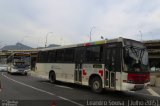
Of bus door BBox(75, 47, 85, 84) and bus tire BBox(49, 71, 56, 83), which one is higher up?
bus door BBox(75, 47, 85, 84)

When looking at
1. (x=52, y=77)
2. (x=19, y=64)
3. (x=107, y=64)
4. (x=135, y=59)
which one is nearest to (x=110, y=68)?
(x=107, y=64)

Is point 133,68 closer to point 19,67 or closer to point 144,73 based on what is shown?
point 144,73

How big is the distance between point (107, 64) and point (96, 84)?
5.29 feet

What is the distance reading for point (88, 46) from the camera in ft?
57.8

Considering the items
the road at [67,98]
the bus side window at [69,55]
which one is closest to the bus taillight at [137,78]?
the road at [67,98]

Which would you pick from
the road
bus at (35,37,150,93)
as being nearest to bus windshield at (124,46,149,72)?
bus at (35,37,150,93)

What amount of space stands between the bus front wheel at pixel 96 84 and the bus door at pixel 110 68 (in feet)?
2.28

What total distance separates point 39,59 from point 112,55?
416 inches

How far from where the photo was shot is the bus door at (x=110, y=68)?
15078 mm

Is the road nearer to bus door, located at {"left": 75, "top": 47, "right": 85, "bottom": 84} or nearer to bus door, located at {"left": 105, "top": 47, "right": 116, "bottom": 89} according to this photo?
bus door, located at {"left": 105, "top": 47, "right": 116, "bottom": 89}

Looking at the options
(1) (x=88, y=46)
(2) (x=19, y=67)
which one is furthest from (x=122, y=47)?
(2) (x=19, y=67)

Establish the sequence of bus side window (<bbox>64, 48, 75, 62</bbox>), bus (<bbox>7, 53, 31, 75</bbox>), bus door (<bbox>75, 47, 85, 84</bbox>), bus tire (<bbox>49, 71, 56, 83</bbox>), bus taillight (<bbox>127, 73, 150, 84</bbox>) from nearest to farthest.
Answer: bus taillight (<bbox>127, 73, 150, 84</bbox>) < bus door (<bbox>75, 47, 85, 84</bbox>) < bus side window (<bbox>64, 48, 75, 62</bbox>) < bus tire (<bbox>49, 71, 56, 83</bbox>) < bus (<bbox>7, 53, 31, 75</bbox>)

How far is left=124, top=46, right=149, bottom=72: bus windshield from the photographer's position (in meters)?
14.5

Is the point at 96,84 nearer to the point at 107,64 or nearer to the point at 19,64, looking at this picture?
the point at 107,64
